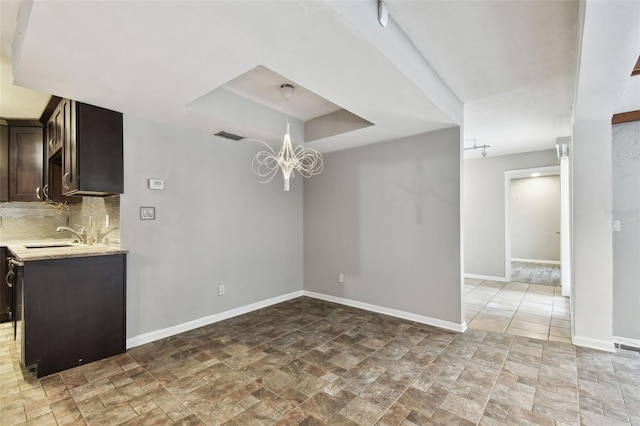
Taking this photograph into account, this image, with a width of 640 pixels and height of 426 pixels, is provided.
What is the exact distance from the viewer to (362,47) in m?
1.86

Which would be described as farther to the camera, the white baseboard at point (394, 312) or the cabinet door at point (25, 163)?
the cabinet door at point (25, 163)

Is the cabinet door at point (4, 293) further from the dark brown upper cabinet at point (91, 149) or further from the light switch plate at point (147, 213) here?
the light switch plate at point (147, 213)

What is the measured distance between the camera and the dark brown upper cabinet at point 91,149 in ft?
9.16

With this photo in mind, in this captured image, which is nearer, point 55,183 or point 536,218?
point 55,183

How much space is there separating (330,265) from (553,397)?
3023 mm

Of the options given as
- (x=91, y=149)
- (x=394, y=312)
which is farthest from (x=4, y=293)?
(x=394, y=312)

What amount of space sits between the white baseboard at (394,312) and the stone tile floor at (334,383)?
0.52 feet

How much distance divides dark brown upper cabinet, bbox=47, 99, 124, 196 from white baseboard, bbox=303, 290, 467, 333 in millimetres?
3131

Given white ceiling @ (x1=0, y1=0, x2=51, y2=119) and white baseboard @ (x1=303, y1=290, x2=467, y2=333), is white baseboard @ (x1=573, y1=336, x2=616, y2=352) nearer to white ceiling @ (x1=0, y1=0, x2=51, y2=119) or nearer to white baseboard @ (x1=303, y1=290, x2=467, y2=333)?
white baseboard @ (x1=303, y1=290, x2=467, y2=333)

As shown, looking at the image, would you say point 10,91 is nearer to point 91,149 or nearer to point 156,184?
point 91,149

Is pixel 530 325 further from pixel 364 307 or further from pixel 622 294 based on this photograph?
pixel 364 307

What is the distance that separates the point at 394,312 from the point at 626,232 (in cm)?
264

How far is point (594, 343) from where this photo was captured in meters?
3.05

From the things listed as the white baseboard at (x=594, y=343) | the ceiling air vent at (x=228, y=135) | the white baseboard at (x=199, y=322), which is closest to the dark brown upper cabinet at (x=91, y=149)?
the ceiling air vent at (x=228, y=135)
